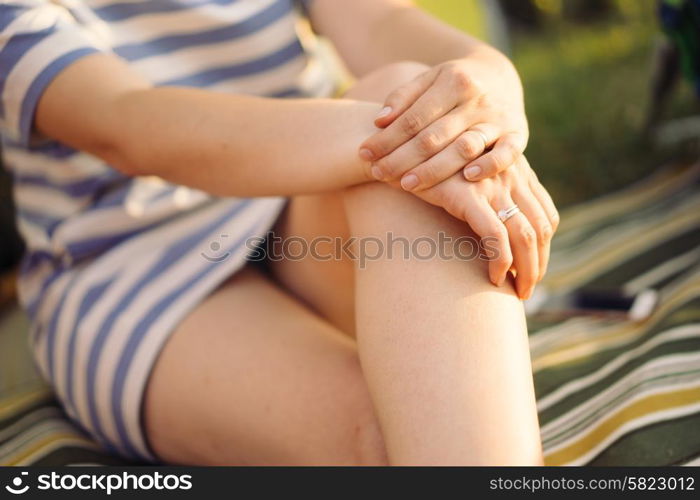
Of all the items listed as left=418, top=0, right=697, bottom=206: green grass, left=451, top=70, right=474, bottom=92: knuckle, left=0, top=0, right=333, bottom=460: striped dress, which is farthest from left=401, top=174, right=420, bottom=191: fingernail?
left=418, top=0, right=697, bottom=206: green grass

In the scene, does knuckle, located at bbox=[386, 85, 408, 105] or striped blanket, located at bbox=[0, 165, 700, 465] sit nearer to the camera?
knuckle, located at bbox=[386, 85, 408, 105]

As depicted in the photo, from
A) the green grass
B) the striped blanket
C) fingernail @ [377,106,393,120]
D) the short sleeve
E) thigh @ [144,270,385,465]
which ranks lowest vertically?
the green grass

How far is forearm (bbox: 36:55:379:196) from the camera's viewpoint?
777 mm

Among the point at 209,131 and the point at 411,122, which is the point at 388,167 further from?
the point at 209,131

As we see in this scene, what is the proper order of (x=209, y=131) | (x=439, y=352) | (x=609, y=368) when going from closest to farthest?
(x=439, y=352) < (x=209, y=131) < (x=609, y=368)

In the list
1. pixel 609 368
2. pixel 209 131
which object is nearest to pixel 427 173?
pixel 209 131

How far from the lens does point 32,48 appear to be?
86 cm

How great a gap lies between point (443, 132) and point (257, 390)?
349 mm

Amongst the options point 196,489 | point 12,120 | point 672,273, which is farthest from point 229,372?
point 672,273

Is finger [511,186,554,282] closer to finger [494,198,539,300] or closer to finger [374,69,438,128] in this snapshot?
finger [494,198,539,300]

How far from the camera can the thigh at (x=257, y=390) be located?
83cm

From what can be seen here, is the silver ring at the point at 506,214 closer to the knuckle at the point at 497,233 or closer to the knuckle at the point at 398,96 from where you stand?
the knuckle at the point at 497,233

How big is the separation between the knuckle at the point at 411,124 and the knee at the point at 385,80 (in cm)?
9

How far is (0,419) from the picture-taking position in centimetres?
112
